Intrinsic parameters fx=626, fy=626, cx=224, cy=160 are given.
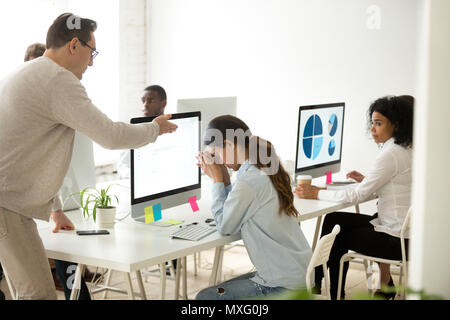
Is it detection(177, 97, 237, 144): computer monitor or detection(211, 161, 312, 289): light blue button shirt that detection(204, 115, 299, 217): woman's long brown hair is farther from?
detection(177, 97, 237, 144): computer monitor

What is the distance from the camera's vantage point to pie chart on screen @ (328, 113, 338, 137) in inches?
158

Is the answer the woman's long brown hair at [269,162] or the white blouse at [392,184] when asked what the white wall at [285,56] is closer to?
the white blouse at [392,184]

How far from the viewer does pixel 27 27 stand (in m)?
4.66

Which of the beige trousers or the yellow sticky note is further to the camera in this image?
the yellow sticky note

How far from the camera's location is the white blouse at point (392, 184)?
322 cm

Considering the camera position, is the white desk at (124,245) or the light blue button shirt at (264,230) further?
the light blue button shirt at (264,230)

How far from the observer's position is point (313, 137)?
3.84 meters

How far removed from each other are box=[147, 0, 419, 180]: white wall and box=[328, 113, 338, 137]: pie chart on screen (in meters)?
0.51

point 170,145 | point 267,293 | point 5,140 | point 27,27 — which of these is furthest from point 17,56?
point 267,293

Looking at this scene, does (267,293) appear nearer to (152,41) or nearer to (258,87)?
(258,87)

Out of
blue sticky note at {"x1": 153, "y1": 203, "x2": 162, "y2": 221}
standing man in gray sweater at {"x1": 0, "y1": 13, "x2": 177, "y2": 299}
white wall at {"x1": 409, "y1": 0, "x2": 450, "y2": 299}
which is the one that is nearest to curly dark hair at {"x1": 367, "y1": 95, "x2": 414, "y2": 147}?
blue sticky note at {"x1": 153, "y1": 203, "x2": 162, "y2": 221}

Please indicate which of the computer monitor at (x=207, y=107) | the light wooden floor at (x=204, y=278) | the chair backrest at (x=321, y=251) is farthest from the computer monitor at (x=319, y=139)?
the chair backrest at (x=321, y=251)

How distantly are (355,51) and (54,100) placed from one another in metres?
2.88

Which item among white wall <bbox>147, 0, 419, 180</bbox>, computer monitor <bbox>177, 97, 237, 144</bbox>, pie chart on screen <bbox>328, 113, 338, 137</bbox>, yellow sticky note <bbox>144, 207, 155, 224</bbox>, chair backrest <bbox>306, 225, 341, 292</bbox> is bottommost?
chair backrest <bbox>306, 225, 341, 292</bbox>
